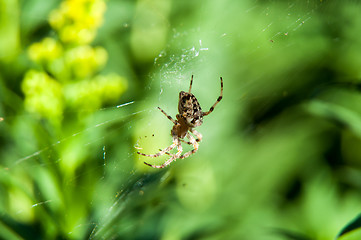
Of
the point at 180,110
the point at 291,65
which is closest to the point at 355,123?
the point at 291,65

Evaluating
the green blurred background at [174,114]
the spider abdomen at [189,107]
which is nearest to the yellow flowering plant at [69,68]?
the green blurred background at [174,114]

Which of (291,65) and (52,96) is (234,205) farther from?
(52,96)

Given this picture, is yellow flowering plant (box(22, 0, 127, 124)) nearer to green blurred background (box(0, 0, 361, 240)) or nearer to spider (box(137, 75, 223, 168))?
green blurred background (box(0, 0, 361, 240))

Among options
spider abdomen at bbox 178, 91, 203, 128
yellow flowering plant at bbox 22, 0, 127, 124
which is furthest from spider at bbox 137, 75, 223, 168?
yellow flowering plant at bbox 22, 0, 127, 124

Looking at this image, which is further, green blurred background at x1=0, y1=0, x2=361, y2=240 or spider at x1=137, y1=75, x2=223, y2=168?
spider at x1=137, y1=75, x2=223, y2=168

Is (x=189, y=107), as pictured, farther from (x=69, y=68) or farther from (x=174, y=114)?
(x=69, y=68)

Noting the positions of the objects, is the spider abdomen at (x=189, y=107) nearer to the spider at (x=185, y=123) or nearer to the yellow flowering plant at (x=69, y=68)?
the spider at (x=185, y=123)

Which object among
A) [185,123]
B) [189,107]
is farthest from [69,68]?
[185,123]
